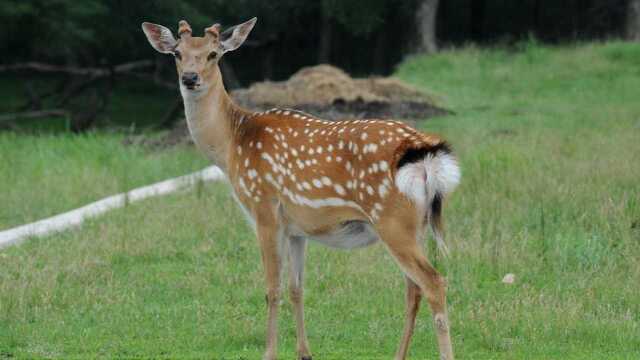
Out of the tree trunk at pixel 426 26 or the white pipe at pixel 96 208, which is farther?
the tree trunk at pixel 426 26

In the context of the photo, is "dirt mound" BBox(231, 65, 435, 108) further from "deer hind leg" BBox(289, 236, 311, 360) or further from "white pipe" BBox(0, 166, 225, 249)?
"deer hind leg" BBox(289, 236, 311, 360)

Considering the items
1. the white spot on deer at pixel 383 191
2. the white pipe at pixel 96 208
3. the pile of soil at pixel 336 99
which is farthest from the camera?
the pile of soil at pixel 336 99

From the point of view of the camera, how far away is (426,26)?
33.9 metres

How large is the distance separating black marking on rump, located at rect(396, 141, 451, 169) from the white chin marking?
0.02 metres

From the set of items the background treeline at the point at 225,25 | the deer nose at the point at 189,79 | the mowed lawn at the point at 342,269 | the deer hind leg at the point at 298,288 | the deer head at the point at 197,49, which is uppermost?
the deer head at the point at 197,49

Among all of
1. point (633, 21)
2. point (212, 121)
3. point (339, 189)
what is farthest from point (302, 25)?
point (339, 189)

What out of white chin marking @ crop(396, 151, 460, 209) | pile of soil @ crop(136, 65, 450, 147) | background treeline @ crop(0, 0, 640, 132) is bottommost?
background treeline @ crop(0, 0, 640, 132)

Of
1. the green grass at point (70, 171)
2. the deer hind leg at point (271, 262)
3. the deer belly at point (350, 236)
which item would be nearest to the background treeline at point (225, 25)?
the green grass at point (70, 171)

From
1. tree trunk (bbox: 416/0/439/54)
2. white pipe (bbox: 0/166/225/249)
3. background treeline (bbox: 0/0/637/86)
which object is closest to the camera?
white pipe (bbox: 0/166/225/249)

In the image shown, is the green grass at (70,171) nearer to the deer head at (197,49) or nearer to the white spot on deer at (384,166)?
the deer head at (197,49)

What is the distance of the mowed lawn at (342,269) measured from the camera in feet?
29.1

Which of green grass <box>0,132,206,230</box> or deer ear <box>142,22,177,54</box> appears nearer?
deer ear <box>142,22,177,54</box>

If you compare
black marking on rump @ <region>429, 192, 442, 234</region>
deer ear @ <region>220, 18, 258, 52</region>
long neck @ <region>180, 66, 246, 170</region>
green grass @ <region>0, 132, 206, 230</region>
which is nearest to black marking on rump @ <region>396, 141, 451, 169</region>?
black marking on rump @ <region>429, 192, 442, 234</region>

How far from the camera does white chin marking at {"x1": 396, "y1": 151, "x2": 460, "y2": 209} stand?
738 centimetres
